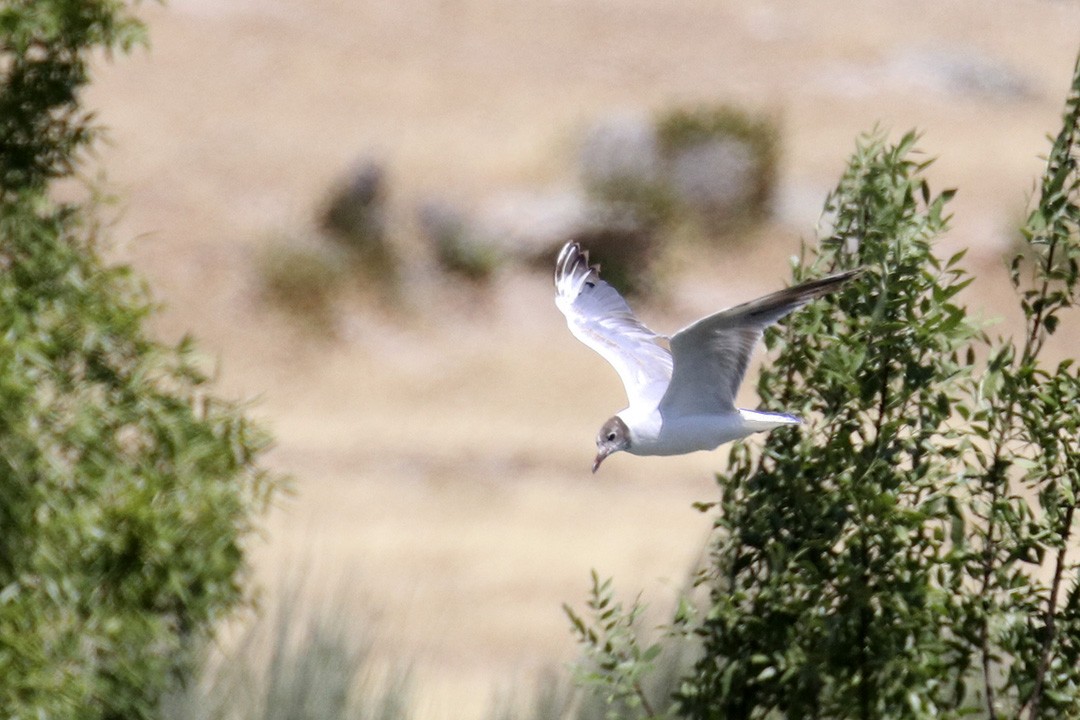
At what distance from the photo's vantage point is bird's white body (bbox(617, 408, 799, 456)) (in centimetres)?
461

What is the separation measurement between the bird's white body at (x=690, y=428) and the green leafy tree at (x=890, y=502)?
209 millimetres

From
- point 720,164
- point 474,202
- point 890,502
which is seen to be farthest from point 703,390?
point 720,164

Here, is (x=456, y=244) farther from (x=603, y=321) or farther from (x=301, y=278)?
(x=603, y=321)

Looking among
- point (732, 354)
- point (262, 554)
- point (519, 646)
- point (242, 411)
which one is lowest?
point (732, 354)

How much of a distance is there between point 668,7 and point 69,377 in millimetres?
33283

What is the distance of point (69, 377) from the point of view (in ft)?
19.9

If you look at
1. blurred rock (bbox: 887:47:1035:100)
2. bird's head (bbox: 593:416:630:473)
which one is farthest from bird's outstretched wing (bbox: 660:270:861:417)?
blurred rock (bbox: 887:47:1035:100)

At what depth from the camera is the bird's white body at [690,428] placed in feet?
15.1

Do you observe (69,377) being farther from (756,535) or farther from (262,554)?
(262,554)

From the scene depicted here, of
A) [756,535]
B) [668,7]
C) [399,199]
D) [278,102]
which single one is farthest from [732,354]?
[668,7]

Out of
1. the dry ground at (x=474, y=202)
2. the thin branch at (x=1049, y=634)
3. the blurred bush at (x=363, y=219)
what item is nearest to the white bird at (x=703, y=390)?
the thin branch at (x=1049, y=634)

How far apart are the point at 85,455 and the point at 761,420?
2.46m

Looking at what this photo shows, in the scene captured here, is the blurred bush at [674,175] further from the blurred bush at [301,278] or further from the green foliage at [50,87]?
the green foliage at [50,87]

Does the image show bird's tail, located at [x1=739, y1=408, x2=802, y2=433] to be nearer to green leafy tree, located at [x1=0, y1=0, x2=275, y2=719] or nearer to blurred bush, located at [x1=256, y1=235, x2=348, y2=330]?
green leafy tree, located at [x1=0, y1=0, x2=275, y2=719]
